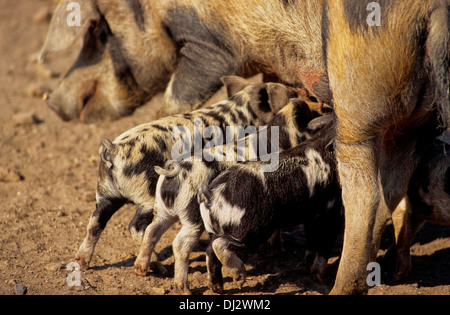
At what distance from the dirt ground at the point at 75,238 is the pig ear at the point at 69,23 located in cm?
123

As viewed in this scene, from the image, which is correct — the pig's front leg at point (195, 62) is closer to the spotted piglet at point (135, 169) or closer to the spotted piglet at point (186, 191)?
the spotted piglet at point (135, 169)

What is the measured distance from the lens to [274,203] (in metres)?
4.03

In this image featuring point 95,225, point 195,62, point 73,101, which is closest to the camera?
point 95,225

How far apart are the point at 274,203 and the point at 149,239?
910mm

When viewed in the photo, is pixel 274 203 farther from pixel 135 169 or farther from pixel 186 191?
pixel 135 169

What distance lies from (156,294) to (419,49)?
2.28 metres

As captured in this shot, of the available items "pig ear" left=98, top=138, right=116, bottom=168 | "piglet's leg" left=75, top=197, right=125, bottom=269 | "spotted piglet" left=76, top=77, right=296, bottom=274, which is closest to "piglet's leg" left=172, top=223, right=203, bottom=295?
"spotted piglet" left=76, top=77, right=296, bottom=274

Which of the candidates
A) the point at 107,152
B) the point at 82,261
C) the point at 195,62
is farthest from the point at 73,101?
the point at 82,261

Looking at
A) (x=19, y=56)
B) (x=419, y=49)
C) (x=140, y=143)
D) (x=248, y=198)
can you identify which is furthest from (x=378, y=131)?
(x=19, y=56)

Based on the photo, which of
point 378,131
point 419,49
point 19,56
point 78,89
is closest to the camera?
point 419,49

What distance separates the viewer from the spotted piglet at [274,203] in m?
3.93

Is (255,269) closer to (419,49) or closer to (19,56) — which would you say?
(419,49)

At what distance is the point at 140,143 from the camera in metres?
4.33

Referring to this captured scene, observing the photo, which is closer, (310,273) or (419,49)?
(419,49)
